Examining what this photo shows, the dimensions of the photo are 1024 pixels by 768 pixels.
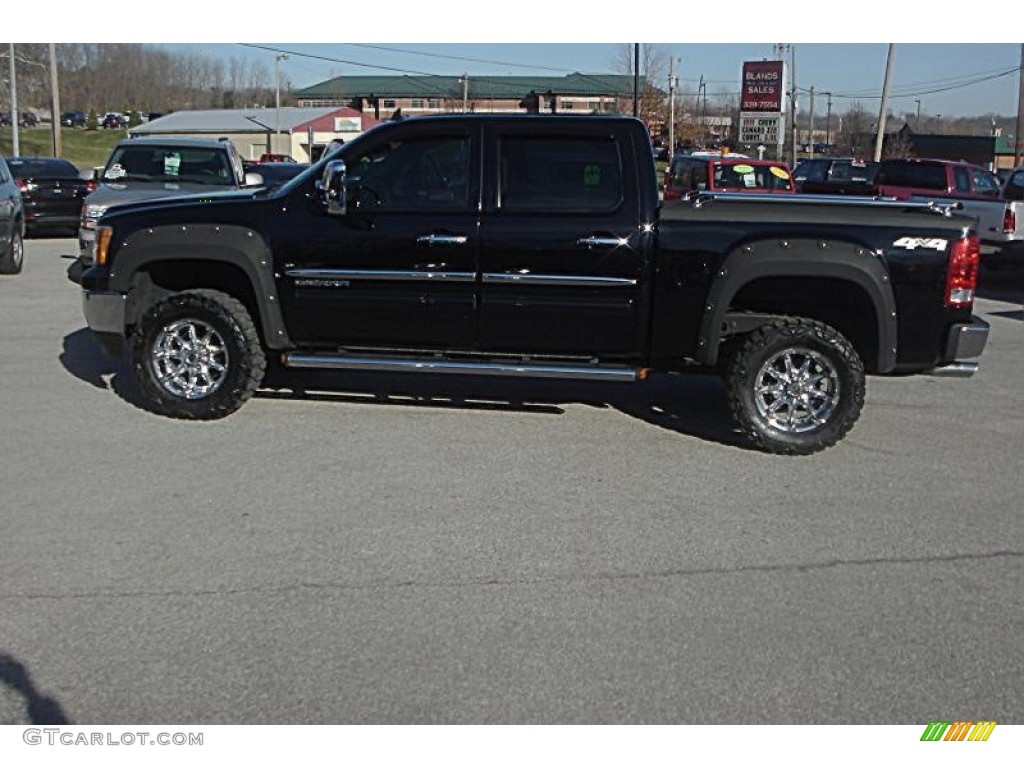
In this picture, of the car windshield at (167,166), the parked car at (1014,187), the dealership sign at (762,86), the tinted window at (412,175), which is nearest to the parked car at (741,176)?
the parked car at (1014,187)

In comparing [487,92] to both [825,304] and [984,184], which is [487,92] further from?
[825,304]

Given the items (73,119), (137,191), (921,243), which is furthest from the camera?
(73,119)

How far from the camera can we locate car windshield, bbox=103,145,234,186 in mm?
14211

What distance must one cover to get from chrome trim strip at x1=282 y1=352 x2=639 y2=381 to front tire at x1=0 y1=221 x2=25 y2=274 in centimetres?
920

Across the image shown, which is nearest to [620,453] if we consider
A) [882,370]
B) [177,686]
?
[882,370]

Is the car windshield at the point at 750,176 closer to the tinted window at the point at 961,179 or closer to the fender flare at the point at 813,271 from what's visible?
the tinted window at the point at 961,179

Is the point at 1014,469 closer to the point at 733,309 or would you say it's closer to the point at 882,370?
the point at 882,370

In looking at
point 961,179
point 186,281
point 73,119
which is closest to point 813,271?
point 186,281

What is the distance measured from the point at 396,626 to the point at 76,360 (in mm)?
6085

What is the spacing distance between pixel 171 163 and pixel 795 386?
10320 millimetres

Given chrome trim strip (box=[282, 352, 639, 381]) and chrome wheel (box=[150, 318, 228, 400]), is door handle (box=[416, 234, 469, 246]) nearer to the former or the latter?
chrome trim strip (box=[282, 352, 639, 381])

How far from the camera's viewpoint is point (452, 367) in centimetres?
707

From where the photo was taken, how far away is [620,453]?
6711 mm

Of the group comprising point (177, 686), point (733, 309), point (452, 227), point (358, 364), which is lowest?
point (177, 686)
